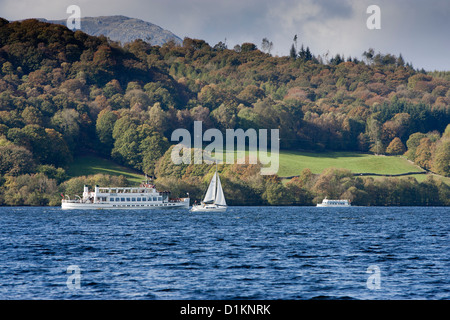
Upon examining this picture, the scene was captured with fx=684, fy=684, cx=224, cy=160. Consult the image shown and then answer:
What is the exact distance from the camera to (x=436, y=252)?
226ft

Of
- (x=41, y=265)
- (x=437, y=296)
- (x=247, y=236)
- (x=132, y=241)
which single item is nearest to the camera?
(x=437, y=296)

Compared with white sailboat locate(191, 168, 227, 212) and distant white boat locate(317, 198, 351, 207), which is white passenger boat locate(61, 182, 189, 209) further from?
distant white boat locate(317, 198, 351, 207)

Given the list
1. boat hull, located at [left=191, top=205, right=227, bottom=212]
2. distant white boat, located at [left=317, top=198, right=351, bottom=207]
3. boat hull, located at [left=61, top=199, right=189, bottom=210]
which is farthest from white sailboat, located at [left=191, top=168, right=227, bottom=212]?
distant white boat, located at [left=317, top=198, right=351, bottom=207]

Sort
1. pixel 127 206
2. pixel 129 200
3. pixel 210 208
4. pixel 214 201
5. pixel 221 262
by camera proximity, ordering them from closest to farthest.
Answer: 1. pixel 221 262
2. pixel 210 208
3. pixel 214 201
4. pixel 127 206
5. pixel 129 200

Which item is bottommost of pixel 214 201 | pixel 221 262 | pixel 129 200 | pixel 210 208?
pixel 221 262

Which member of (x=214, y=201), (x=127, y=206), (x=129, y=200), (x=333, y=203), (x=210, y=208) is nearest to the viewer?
(x=210, y=208)

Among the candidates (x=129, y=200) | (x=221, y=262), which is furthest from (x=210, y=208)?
(x=221, y=262)

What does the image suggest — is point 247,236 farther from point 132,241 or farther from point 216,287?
point 216,287

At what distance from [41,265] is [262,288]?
2033 centimetres

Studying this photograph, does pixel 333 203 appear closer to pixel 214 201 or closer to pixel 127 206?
pixel 214 201

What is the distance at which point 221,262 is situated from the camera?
59.5 m

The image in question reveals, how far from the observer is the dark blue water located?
149 feet
